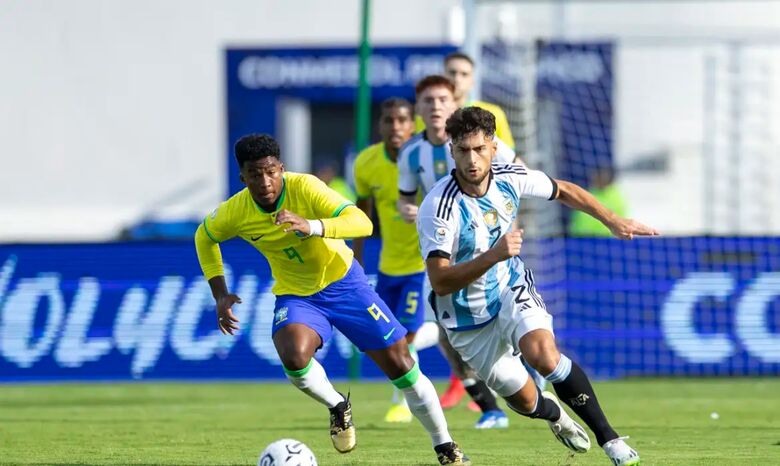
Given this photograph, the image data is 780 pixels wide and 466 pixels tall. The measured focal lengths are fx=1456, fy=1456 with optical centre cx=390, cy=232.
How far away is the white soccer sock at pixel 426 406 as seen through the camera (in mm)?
8328

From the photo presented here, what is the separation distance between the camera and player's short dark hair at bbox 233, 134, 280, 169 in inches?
322

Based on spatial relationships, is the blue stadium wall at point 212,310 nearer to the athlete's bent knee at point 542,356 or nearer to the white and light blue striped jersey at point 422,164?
the white and light blue striped jersey at point 422,164

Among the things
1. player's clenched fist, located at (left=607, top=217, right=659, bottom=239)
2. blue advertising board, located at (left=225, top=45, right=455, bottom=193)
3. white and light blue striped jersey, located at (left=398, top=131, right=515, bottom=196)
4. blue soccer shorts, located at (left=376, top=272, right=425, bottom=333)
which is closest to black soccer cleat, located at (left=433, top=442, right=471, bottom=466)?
player's clenched fist, located at (left=607, top=217, right=659, bottom=239)

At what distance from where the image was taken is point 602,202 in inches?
795

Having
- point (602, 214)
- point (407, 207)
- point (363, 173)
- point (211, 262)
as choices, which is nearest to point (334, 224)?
point (211, 262)

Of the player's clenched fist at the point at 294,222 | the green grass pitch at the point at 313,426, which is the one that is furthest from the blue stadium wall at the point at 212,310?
the player's clenched fist at the point at 294,222

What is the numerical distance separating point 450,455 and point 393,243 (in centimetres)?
362

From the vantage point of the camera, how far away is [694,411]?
473 inches

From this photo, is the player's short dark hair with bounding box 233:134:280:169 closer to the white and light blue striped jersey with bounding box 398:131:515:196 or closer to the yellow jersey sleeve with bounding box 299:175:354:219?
the yellow jersey sleeve with bounding box 299:175:354:219

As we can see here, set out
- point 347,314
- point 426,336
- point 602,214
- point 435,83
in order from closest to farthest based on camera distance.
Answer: point 602,214
point 347,314
point 435,83
point 426,336

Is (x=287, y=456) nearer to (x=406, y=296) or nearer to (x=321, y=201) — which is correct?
(x=321, y=201)

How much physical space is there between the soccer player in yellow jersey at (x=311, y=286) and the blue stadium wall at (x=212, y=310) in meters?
6.89

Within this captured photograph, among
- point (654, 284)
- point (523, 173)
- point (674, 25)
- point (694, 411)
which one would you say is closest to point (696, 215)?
point (674, 25)

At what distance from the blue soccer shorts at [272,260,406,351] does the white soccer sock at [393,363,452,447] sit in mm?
262
